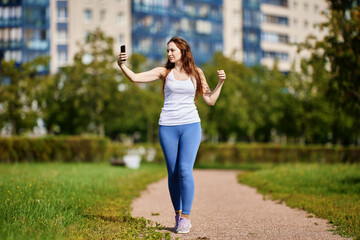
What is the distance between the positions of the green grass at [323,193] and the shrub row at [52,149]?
11.3 meters

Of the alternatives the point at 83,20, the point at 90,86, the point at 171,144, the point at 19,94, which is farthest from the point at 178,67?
the point at 83,20

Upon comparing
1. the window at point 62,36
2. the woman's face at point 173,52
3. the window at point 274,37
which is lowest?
the woman's face at point 173,52


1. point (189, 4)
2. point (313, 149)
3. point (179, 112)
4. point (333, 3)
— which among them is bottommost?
point (313, 149)

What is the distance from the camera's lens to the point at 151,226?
5797 millimetres

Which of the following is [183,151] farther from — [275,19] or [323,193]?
[275,19]

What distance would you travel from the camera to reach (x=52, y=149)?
23000mm

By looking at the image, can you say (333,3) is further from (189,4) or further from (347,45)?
(189,4)

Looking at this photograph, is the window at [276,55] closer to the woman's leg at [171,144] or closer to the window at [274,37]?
the window at [274,37]

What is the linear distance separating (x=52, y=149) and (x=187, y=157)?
18.5 metres

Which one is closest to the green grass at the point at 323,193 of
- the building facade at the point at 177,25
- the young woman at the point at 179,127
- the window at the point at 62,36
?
the young woman at the point at 179,127

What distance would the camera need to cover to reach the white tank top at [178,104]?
18.4 ft

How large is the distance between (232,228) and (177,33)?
63456 mm

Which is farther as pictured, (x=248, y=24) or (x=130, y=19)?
(x=248, y=24)

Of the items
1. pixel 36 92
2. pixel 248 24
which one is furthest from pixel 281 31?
pixel 36 92
